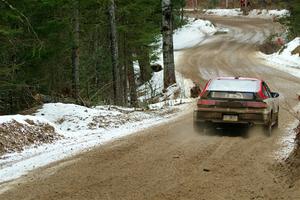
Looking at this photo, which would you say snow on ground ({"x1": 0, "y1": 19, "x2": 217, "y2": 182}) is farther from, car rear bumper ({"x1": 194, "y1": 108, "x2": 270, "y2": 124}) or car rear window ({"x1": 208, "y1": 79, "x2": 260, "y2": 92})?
car rear window ({"x1": 208, "y1": 79, "x2": 260, "y2": 92})

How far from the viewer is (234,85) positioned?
14.1 meters

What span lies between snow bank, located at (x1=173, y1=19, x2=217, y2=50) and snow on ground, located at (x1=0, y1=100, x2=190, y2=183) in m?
39.2

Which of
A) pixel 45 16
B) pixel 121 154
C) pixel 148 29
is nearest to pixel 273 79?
pixel 148 29

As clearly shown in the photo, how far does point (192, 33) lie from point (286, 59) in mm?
25560

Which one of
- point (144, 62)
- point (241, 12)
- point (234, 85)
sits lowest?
point (241, 12)

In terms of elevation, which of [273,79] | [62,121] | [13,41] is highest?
[13,41]

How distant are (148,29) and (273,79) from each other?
8.71 metres

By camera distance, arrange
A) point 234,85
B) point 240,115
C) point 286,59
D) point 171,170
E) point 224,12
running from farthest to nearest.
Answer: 1. point 224,12
2. point 286,59
3. point 234,85
4. point 240,115
5. point 171,170

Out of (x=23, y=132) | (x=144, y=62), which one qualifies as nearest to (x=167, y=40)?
(x=144, y=62)

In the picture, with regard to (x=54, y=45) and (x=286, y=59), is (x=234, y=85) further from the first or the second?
(x=286, y=59)

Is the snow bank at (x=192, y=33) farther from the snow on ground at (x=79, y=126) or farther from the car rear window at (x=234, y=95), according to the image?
the car rear window at (x=234, y=95)

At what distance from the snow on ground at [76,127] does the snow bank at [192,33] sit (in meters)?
39.2

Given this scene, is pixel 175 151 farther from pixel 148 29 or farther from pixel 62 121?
pixel 148 29

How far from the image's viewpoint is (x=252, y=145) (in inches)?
477
